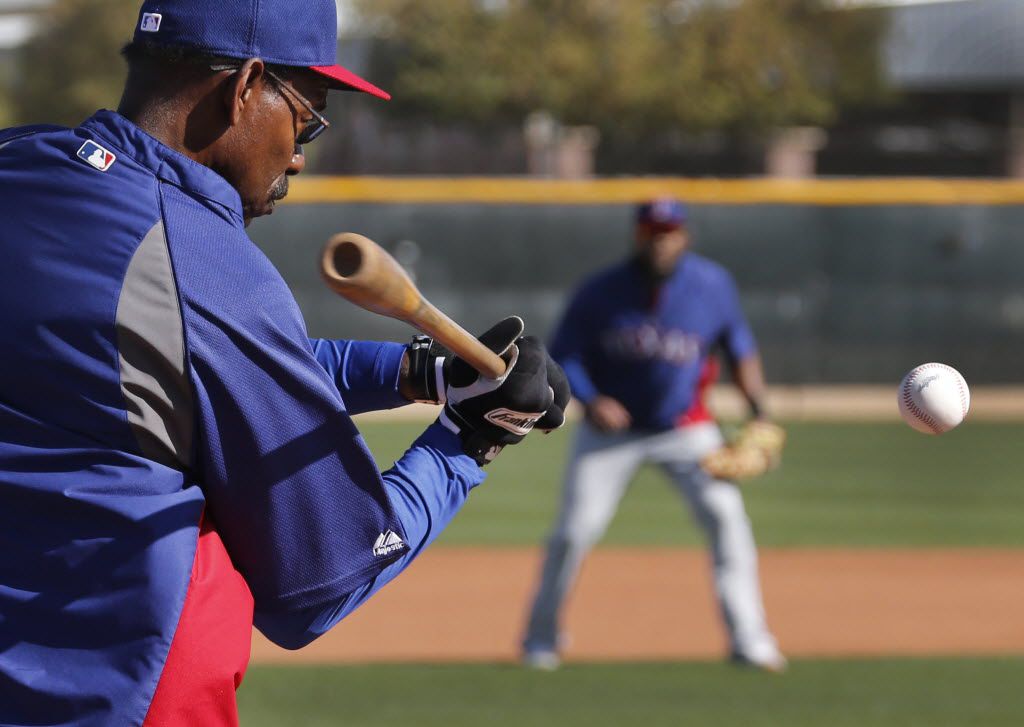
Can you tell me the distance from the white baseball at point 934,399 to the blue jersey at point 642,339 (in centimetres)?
442

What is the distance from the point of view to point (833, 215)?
18969mm

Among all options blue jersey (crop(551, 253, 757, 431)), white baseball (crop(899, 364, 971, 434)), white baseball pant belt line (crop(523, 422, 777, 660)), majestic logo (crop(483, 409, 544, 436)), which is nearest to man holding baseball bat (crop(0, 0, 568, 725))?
majestic logo (crop(483, 409, 544, 436))

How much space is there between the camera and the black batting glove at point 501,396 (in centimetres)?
250

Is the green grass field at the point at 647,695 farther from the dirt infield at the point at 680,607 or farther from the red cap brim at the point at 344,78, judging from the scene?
the red cap brim at the point at 344,78

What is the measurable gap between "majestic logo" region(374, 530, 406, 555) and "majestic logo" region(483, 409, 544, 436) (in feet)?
0.93

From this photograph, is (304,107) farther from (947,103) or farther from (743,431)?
(947,103)

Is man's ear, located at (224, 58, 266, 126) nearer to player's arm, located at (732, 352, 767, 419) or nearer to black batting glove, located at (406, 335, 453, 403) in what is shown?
black batting glove, located at (406, 335, 453, 403)

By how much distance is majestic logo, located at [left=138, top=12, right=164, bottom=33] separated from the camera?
2334 mm

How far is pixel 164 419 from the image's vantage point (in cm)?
222

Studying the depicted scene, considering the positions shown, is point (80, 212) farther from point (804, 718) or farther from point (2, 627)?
point (804, 718)

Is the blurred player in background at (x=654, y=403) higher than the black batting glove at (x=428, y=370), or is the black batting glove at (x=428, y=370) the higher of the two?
the black batting glove at (x=428, y=370)

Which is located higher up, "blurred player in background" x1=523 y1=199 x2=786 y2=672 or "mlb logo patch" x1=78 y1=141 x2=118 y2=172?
"mlb logo patch" x1=78 y1=141 x2=118 y2=172

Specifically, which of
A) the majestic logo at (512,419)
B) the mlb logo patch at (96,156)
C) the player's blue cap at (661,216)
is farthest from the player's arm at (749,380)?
the mlb logo patch at (96,156)

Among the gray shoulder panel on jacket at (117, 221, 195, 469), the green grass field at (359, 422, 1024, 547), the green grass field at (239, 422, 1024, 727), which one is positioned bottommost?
the green grass field at (359, 422, 1024, 547)
